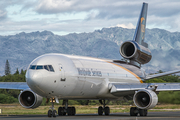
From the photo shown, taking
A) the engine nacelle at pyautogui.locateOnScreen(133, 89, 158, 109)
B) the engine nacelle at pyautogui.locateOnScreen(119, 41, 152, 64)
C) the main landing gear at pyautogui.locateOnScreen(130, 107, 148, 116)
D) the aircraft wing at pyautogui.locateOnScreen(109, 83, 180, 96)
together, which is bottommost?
A: the main landing gear at pyautogui.locateOnScreen(130, 107, 148, 116)

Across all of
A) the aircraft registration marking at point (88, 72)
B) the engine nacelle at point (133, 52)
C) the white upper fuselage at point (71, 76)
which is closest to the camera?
the white upper fuselage at point (71, 76)

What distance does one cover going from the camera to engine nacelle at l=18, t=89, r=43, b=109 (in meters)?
26.2

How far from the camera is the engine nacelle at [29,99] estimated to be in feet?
86.0

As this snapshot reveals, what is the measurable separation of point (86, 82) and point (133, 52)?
10.6 meters

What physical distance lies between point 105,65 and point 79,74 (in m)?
5.38

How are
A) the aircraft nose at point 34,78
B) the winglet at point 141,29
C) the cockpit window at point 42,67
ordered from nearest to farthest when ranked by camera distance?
the aircraft nose at point 34,78 → the cockpit window at point 42,67 → the winglet at point 141,29

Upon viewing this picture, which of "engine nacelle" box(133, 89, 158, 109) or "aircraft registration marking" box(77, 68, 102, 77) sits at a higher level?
"aircraft registration marking" box(77, 68, 102, 77)

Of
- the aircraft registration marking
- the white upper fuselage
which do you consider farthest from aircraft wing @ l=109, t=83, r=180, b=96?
the aircraft registration marking

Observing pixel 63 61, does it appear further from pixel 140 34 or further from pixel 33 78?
pixel 140 34

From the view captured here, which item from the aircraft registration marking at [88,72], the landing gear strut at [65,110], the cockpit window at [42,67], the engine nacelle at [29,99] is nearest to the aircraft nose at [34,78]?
the cockpit window at [42,67]

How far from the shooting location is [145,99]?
26062mm

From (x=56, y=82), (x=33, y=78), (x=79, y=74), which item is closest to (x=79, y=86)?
(x=79, y=74)

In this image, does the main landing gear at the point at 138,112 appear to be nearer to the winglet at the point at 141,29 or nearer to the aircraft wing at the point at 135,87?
the aircraft wing at the point at 135,87

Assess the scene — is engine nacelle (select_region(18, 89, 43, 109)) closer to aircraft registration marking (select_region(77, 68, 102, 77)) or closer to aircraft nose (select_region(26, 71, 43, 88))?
aircraft registration marking (select_region(77, 68, 102, 77))
